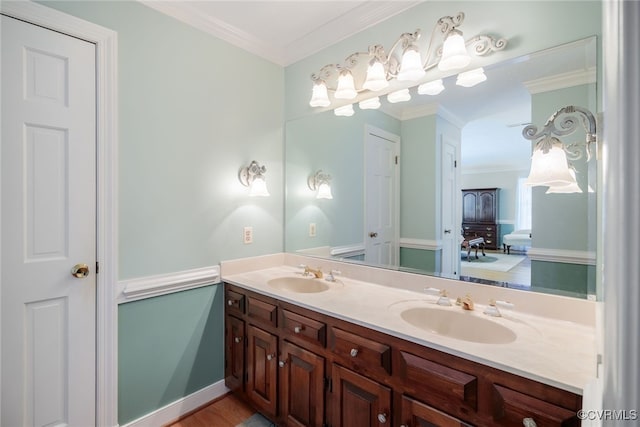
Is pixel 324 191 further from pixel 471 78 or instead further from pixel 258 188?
pixel 471 78

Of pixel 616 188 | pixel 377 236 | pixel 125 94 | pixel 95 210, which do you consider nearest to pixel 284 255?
pixel 377 236

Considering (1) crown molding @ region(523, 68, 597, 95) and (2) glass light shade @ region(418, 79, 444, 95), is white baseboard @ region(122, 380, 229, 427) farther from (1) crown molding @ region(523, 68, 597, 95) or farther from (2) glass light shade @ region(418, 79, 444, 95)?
(1) crown molding @ region(523, 68, 597, 95)

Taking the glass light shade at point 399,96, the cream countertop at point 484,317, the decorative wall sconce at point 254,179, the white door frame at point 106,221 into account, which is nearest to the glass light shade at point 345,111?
the glass light shade at point 399,96

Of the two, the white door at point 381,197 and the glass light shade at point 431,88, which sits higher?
the glass light shade at point 431,88

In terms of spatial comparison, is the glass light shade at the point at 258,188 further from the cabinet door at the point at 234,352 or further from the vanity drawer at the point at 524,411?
the vanity drawer at the point at 524,411

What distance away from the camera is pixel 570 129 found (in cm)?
125

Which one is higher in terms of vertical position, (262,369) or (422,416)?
(422,416)

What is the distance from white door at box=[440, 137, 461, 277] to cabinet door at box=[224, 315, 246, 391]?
1.31 m

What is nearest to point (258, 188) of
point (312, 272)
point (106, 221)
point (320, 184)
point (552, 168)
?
point (320, 184)

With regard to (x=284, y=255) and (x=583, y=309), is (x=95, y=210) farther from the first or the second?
(x=583, y=309)

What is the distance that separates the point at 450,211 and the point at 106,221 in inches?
72.3

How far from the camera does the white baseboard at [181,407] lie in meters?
Answer: 1.74

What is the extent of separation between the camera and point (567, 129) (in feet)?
4.11

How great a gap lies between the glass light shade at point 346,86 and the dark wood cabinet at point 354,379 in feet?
4.40
